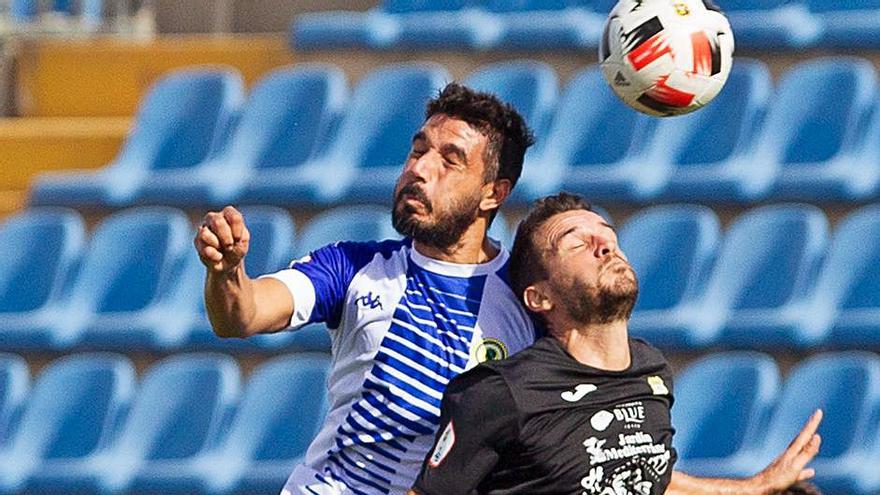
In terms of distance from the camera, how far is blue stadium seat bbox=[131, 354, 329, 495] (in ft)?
27.3

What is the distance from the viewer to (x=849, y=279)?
27.1ft

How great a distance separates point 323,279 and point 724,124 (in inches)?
170

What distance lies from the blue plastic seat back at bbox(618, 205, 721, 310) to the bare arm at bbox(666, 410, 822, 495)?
336cm

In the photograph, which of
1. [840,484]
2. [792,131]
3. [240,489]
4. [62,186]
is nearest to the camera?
[840,484]

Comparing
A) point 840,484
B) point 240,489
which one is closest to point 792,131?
point 840,484

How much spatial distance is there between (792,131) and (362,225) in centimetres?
183

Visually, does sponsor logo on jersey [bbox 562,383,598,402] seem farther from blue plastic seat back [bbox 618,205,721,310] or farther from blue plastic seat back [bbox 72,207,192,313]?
blue plastic seat back [bbox 72,207,192,313]

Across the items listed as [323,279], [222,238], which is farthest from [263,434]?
[222,238]

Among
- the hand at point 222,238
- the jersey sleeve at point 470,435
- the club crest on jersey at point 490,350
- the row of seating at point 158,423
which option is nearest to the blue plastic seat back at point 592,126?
the row of seating at point 158,423

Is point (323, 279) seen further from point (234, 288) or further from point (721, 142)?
point (721, 142)

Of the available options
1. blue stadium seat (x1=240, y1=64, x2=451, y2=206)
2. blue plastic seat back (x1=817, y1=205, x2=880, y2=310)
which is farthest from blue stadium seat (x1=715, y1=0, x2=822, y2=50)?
blue stadium seat (x1=240, y1=64, x2=451, y2=206)

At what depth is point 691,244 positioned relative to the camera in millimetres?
8367

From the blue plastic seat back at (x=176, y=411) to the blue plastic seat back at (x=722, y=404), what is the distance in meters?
1.84

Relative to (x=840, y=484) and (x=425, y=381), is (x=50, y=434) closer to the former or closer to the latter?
(x=840, y=484)
